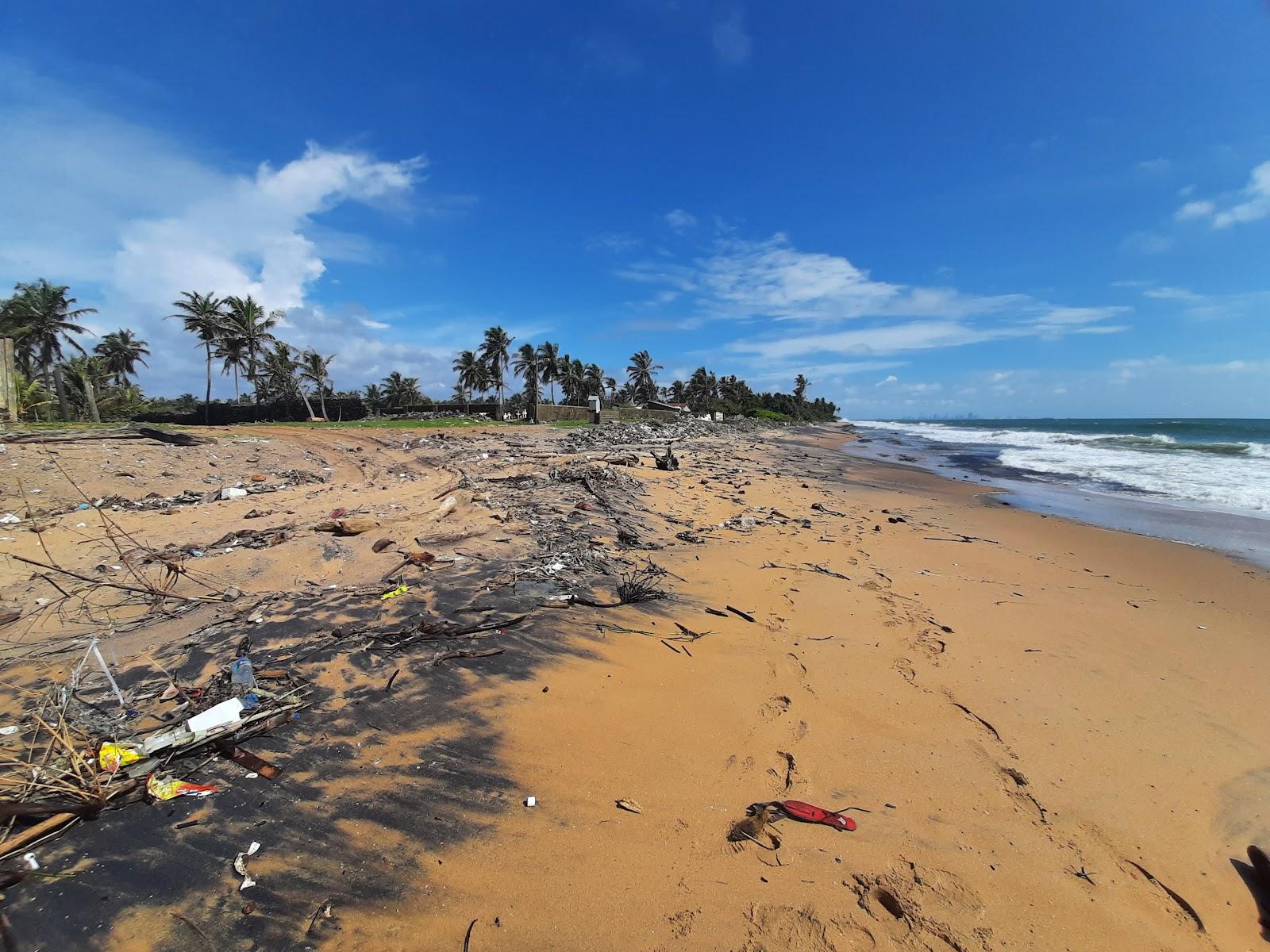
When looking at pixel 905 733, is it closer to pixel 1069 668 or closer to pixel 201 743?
pixel 1069 668

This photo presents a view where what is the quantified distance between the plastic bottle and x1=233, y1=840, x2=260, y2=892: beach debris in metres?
1.40

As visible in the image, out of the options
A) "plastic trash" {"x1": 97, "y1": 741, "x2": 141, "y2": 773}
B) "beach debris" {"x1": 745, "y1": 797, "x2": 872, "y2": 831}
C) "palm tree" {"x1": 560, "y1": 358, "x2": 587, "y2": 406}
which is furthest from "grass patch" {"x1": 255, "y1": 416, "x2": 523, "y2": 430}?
"palm tree" {"x1": 560, "y1": 358, "x2": 587, "y2": 406}

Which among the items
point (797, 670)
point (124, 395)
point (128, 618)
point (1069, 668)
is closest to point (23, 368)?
point (124, 395)

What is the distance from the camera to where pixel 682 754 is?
3.11 metres

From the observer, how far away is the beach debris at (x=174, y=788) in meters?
2.49

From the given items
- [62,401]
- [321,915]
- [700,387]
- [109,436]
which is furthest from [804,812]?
[700,387]

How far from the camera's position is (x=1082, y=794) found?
2.94 meters

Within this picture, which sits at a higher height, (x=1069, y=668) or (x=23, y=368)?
(x=23, y=368)

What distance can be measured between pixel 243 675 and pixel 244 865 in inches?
62.4

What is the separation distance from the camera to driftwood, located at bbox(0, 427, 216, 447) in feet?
33.1

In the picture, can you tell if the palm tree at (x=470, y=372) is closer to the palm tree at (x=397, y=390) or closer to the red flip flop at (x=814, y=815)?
the palm tree at (x=397, y=390)

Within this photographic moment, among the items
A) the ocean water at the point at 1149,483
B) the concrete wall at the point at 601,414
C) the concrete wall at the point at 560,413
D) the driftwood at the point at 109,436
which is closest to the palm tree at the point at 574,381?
the concrete wall at the point at 601,414

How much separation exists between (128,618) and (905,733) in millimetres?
6749

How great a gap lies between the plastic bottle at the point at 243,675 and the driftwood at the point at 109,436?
11.7 meters
